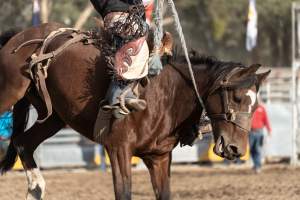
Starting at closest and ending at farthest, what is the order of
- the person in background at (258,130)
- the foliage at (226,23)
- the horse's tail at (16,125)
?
the horse's tail at (16,125), the person in background at (258,130), the foliage at (226,23)

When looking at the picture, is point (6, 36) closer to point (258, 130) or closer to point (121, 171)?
point (121, 171)

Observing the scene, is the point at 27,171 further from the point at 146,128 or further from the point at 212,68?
the point at 212,68

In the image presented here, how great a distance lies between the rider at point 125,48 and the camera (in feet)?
22.9

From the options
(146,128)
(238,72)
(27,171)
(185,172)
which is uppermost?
(238,72)

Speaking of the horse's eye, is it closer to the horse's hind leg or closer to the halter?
the halter

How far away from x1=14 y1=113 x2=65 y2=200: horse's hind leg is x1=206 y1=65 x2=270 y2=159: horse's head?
2298 millimetres

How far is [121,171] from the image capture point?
7.04 m

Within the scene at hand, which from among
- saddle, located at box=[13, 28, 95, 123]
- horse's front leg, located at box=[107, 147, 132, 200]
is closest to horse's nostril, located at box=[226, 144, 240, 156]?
horse's front leg, located at box=[107, 147, 132, 200]

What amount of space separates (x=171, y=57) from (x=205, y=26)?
1709 inches

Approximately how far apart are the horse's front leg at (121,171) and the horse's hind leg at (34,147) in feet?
5.02

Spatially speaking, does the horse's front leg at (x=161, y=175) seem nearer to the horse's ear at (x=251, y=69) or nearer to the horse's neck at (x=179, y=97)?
the horse's neck at (x=179, y=97)

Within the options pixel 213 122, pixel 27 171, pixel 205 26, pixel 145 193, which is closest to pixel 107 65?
pixel 213 122

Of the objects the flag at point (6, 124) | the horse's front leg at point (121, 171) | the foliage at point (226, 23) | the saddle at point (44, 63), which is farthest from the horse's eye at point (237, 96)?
the foliage at point (226, 23)

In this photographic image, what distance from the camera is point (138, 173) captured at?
16234mm
